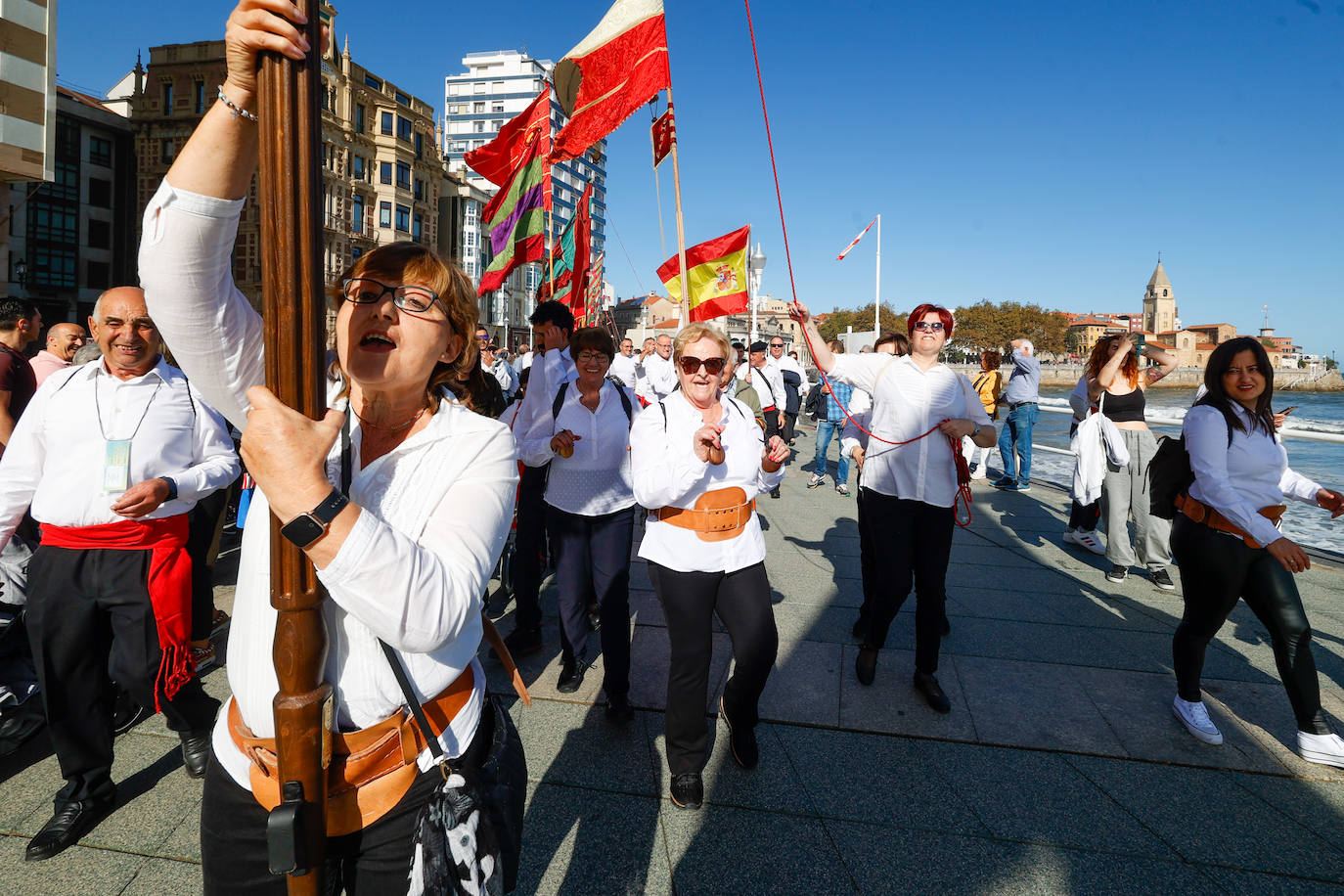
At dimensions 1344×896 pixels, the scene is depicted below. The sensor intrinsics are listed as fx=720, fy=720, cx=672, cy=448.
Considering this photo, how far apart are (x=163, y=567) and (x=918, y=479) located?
3563 mm

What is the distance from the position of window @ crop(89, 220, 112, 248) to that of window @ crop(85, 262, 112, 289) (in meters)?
0.89

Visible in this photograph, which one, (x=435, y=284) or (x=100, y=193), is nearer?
(x=435, y=284)

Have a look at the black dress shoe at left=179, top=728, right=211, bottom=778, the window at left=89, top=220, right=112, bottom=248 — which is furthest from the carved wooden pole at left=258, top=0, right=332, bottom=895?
the window at left=89, top=220, right=112, bottom=248

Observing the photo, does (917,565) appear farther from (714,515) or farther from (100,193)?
(100,193)

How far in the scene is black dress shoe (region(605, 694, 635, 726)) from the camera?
141 inches

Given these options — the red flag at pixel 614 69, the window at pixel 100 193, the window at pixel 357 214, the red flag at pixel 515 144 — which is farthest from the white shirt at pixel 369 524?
the window at pixel 357 214

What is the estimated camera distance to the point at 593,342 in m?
4.16

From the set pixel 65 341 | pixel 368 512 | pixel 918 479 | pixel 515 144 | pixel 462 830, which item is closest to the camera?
pixel 368 512

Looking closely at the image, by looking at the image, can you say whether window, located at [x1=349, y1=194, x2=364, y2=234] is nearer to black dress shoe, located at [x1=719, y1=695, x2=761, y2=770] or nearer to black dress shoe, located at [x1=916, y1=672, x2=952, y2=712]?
black dress shoe, located at [x1=916, y1=672, x2=952, y2=712]

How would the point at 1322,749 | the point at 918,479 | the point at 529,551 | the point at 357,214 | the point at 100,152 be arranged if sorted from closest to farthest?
the point at 1322,749 < the point at 918,479 < the point at 529,551 < the point at 100,152 < the point at 357,214

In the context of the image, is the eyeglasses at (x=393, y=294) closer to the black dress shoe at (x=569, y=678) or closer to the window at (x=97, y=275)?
the black dress shoe at (x=569, y=678)

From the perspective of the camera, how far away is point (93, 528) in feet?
9.07

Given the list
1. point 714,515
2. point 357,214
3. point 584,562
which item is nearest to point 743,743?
point 714,515

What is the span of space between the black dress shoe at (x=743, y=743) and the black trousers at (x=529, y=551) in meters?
1.74
